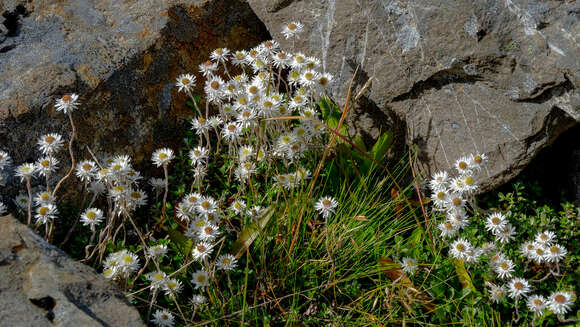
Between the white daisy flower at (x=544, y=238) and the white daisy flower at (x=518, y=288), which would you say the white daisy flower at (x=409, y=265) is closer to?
the white daisy flower at (x=518, y=288)

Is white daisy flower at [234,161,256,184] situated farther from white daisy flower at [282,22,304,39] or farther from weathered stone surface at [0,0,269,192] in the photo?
white daisy flower at [282,22,304,39]

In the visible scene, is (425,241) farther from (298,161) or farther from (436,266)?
(298,161)

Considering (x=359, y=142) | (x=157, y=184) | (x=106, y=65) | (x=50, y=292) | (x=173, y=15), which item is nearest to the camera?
(x=50, y=292)

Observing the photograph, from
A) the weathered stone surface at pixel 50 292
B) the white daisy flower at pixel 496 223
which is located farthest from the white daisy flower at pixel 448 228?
the weathered stone surface at pixel 50 292

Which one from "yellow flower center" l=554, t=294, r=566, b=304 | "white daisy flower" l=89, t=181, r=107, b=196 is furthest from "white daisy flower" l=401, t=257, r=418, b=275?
"white daisy flower" l=89, t=181, r=107, b=196

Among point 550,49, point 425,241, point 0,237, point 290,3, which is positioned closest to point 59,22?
point 290,3

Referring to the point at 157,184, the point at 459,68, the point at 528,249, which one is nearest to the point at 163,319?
the point at 157,184

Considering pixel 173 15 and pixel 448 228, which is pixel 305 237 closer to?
pixel 448 228
